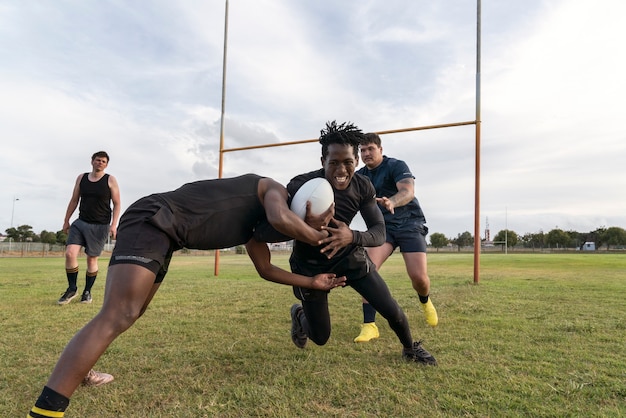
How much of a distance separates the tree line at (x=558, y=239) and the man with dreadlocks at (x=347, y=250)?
85.0m

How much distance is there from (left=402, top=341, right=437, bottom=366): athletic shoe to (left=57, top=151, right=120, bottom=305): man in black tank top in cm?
498

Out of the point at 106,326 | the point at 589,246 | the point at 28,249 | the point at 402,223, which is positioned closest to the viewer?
the point at 106,326

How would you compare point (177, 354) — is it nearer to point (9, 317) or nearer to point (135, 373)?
point (135, 373)

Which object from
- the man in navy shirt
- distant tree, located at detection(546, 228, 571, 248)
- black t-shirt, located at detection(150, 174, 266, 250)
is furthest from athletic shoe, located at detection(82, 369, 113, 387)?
distant tree, located at detection(546, 228, 571, 248)

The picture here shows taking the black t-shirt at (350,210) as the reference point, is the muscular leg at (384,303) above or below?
below

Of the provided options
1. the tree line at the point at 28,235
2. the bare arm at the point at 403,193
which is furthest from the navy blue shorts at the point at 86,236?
the tree line at the point at 28,235

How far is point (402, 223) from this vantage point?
514 cm

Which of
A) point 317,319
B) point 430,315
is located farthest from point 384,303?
point 430,315

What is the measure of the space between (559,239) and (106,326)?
99.7 m

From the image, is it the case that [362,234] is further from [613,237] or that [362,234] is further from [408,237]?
[613,237]

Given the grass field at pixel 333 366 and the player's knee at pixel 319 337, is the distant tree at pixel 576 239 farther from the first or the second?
the player's knee at pixel 319 337

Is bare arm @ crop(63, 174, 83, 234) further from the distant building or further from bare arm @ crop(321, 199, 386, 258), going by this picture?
the distant building

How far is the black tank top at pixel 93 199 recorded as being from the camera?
6.54 m

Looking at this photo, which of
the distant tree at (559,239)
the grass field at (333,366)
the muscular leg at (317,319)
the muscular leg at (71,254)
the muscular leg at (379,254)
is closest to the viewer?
the grass field at (333,366)
